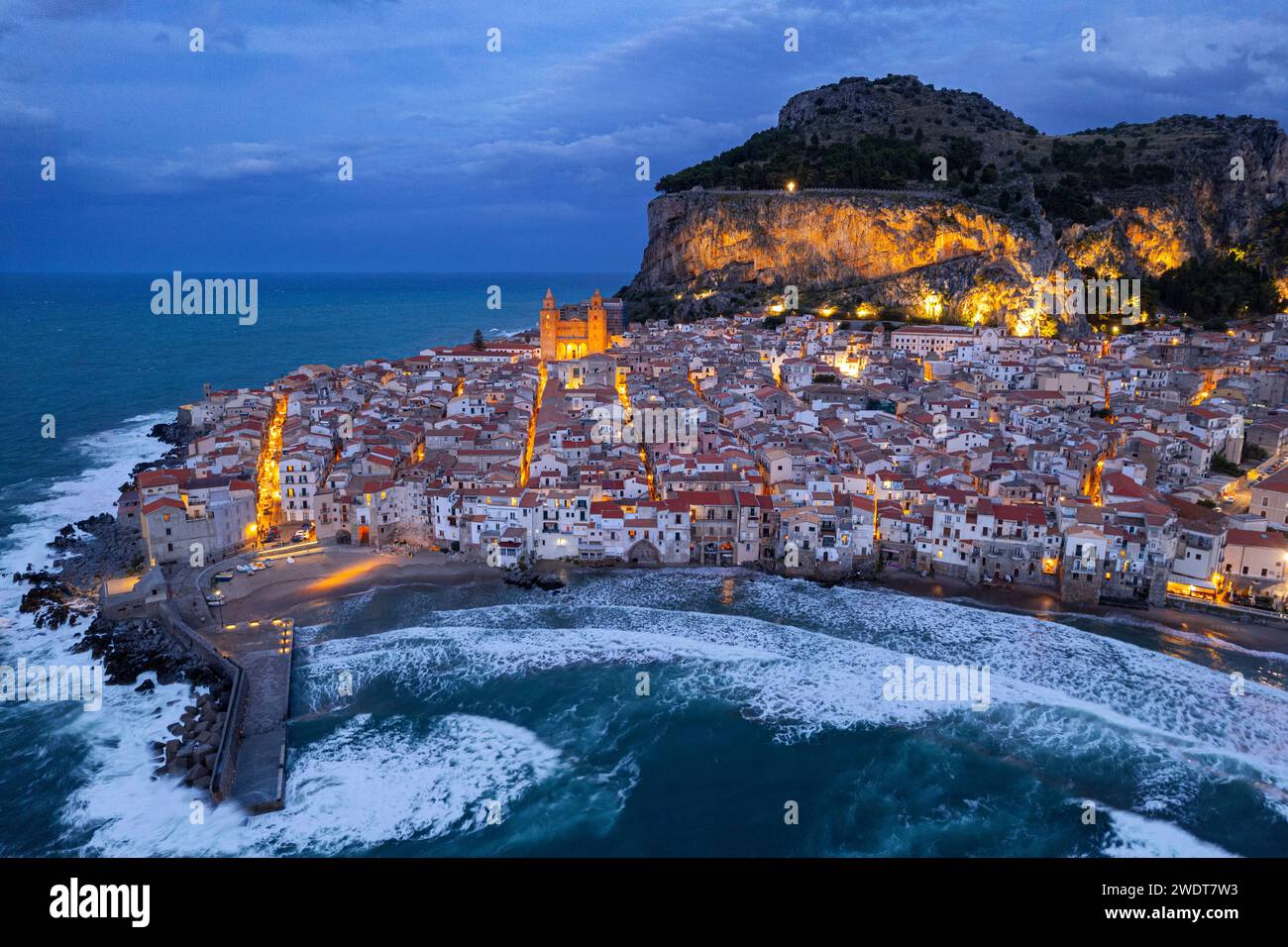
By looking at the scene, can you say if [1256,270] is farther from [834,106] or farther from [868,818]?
[868,818]

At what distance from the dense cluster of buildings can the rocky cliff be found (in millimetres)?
20329

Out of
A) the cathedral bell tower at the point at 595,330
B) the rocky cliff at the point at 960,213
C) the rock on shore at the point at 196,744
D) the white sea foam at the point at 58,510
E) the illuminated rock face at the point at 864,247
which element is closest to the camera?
the rock on shore at the point at 196,744

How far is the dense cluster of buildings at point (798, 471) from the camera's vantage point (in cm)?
2369

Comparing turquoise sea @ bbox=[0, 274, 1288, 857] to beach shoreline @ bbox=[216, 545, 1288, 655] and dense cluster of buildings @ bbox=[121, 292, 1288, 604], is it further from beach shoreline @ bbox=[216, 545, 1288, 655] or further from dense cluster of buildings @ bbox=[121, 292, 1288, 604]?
dense cluster of buildings @ bbox=[121, 292, 1288, 604]

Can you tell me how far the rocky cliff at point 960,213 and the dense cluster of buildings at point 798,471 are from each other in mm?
20329

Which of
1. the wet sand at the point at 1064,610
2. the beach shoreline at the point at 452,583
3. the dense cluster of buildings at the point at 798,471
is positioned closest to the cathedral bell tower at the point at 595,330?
the dense cluster of buildings at the point at 798,471

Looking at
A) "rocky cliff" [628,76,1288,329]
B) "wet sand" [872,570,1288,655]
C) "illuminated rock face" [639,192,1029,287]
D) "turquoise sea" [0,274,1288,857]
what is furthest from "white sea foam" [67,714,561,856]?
"illuminated rock face" [639,192,1029,287]

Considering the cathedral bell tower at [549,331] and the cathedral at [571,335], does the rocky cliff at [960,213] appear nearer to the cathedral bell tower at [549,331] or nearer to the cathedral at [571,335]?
the cathedral at [571,335]

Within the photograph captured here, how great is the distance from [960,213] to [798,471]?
150ft

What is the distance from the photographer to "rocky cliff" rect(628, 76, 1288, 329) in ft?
212

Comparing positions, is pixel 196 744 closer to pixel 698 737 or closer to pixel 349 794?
pixel 349 794

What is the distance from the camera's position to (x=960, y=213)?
64.5 m

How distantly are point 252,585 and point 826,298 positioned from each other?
181 feet

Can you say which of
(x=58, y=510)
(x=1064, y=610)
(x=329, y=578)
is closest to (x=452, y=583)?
(x=329, y=578)
